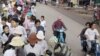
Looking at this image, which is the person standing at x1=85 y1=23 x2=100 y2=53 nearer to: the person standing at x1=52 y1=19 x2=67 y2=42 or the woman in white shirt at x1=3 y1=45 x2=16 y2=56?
the person standing at x1=52 y1=19 x2=67 y2=42

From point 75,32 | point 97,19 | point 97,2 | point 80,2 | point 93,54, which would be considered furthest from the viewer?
point 80,2

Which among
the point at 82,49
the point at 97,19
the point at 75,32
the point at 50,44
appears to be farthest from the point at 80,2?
the point at 50,44

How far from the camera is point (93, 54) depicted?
15188 millimetres

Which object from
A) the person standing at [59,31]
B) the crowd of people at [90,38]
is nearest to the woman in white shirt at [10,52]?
the crowd of people at [90,38]

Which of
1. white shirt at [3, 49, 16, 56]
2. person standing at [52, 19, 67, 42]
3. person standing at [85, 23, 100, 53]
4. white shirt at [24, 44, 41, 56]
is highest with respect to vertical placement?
white shirt at [3, 49, 16, 56]

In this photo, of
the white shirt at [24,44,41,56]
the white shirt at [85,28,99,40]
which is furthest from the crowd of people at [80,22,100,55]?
the white shirt at [24,44,41,56]

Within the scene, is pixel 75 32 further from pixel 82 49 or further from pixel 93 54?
pixel 93 54

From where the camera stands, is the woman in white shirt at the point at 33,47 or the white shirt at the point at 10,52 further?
the woman in white shirt at the point at 33,47

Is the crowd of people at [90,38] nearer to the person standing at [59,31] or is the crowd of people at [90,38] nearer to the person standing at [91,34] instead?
the person standing at [91,34]

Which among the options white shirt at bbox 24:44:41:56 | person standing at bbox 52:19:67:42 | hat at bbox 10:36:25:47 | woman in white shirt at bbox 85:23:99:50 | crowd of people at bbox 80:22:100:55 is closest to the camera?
hat at bbox 10:36:25:47

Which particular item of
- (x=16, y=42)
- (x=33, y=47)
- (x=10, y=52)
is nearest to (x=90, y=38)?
(x=33, y=47)

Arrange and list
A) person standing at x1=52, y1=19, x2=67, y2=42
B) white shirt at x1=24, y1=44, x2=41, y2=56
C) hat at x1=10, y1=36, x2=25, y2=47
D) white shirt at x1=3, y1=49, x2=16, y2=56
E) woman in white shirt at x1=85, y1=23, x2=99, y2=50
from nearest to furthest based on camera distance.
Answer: white shirt at x1=3, y1=49, x2=16, y2=56, hat at x1=10, y1=36, x2=25, y2=47, white shirt at x1=24, y1=44, x2=41, y2=56, woman in white shirt at x1=85, y1=23, x2=99, y2=50, person standing at x1=52, y1=19, x2=67, y2=42

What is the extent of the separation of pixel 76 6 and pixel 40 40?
27.5 meters

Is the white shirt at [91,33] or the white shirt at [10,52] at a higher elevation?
the white shirt at [10,52]
